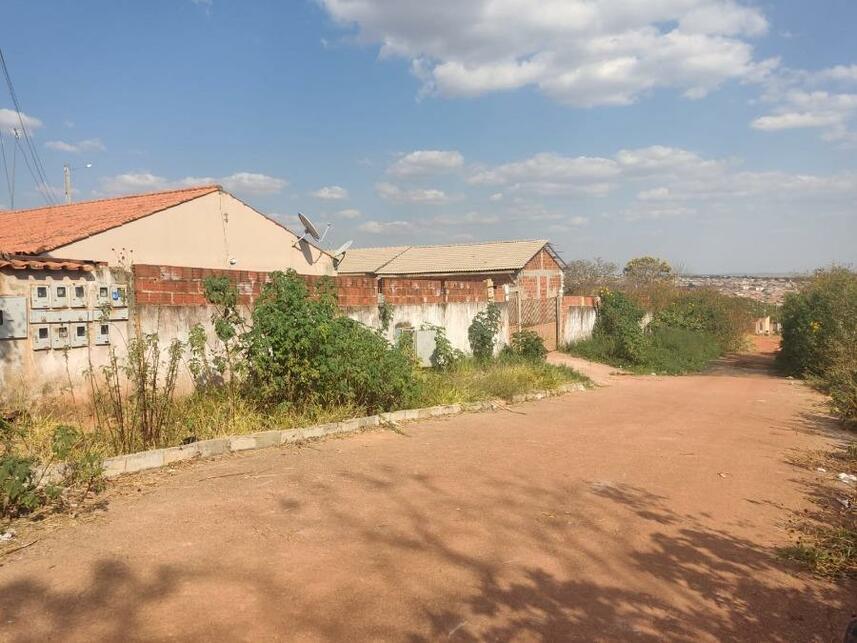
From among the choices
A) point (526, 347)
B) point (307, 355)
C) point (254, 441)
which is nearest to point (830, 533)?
point (254, 441)

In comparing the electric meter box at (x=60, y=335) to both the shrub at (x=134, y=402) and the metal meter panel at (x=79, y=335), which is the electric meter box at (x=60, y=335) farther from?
the shrub at (x=134, y=402)

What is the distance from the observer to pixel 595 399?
12.6m

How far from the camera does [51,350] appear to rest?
6699 mm

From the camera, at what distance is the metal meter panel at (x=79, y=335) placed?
691cm

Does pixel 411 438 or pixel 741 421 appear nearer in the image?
pixel 411 438

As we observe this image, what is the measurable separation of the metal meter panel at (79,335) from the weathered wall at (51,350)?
0.03 meters

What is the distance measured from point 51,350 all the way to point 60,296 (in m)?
0.58

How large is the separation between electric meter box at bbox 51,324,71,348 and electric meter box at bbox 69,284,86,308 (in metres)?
0.25

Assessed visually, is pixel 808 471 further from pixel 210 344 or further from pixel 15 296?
pixel 15 296

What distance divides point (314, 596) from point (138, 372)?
3.99m

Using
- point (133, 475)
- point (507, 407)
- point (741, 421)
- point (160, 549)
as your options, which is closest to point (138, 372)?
point (133, 475)

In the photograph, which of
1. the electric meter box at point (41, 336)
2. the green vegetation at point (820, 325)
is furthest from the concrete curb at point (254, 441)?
the green vegetation at point (820, 325)

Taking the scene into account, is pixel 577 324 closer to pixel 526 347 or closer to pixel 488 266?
pixel 488 266

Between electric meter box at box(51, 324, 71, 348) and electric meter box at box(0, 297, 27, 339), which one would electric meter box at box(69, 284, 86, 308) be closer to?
electric meter box at box(51, 324, 71, 348)
